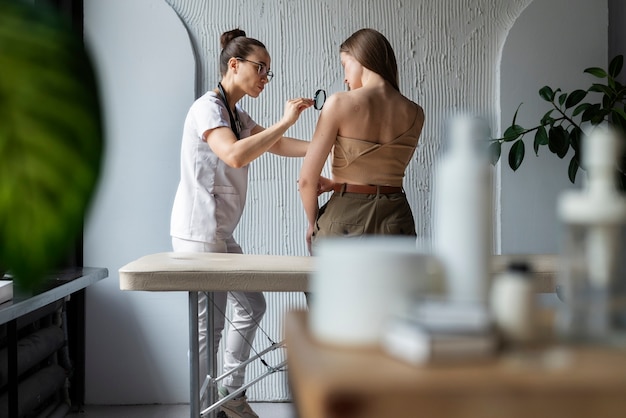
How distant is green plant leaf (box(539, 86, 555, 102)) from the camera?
12.1ft

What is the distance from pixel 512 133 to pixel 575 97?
1.04ft

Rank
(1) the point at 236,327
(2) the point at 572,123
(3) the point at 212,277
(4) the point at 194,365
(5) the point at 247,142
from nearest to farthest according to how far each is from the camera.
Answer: (3) the point at 212,277, (4) the point at 194,365, (5) the point at 247,142, (1) the point at 236,327, (2) the point at 572,123

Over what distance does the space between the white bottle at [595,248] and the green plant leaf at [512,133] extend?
2.95 meters

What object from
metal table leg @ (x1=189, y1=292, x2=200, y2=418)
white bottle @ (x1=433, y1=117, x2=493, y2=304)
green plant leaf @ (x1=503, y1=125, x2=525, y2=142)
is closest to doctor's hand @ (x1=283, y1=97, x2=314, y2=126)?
metal table leg @ (x1=189, y1=292, x2=200, y2=418)

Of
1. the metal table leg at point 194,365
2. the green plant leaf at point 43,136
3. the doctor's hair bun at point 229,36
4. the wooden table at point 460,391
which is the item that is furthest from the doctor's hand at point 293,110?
the green plant leaf at point 43,136

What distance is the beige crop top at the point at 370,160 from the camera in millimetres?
2559

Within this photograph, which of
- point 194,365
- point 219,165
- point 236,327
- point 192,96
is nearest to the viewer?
point 194,365

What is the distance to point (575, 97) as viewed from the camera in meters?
3.62

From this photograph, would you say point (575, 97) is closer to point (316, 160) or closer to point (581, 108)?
point (581, 108)

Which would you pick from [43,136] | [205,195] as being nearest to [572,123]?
[205,195]

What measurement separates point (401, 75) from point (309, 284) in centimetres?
206

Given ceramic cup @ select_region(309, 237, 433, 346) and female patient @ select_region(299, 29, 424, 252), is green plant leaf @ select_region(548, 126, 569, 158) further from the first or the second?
ceramic cup @ select_region(309, 237, 433, 346)

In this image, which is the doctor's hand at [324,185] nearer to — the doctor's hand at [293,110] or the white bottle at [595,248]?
the doctor's hand at [293,110]

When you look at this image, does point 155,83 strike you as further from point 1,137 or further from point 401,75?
point 1,137
